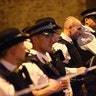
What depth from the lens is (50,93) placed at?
3.68 metres

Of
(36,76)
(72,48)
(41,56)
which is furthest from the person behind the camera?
(72,48)

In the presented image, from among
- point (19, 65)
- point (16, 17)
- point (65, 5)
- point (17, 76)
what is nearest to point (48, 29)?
point (19, 65)

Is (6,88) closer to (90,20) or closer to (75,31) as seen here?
(75,31)

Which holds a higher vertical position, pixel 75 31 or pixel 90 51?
pixel 75 31

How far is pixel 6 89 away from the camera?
3.10 metres

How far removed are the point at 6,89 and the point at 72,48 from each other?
2082mm

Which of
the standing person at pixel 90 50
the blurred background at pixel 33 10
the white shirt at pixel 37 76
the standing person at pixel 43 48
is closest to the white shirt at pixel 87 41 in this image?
the standing person at pixel 90 50

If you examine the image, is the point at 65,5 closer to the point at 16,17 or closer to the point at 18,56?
the point at 16,17

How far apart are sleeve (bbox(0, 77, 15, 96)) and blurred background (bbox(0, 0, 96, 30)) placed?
4.86 metres

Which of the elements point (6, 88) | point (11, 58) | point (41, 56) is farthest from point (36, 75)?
point (6, 88)

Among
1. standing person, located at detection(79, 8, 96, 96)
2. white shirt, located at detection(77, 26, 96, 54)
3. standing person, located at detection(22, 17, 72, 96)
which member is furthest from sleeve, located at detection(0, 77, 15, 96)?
white shirt, located at detection(77, 26, 96, 54)

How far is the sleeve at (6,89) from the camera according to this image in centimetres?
308

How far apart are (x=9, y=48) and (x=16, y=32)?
0.19 metres

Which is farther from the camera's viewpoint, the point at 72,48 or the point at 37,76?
the point at 72,48
